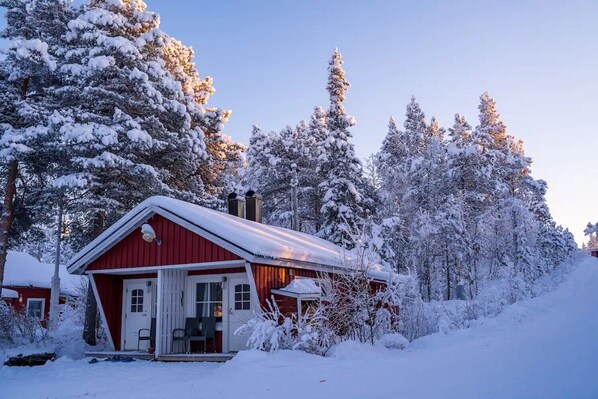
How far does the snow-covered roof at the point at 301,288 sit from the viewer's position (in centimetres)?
1277

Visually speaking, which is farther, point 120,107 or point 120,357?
point 120,107

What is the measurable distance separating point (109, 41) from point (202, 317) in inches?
420

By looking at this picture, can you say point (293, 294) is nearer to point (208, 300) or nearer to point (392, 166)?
point (208, 300)

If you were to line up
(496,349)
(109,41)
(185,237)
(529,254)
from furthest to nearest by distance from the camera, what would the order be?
(529,254), (109,41), (185,237), (496,349)

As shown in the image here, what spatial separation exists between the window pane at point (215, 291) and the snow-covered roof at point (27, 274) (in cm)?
1894

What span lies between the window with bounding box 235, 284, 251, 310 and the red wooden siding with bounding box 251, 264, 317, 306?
1201 millimetres

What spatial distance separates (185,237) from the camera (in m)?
13.7

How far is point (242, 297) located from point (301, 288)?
1.95 meters

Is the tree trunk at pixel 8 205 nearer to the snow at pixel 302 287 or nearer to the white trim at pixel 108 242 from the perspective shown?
the white trim at pixel 108 242

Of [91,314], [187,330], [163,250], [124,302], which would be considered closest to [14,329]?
[91,314]

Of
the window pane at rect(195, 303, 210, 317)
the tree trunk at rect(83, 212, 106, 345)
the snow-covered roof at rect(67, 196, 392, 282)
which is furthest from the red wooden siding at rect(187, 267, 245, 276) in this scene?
the tree trunk at rect(83, 212, 106, 345)

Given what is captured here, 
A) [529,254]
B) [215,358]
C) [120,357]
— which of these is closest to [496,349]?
[215,358]

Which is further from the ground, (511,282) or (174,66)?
(174,66)

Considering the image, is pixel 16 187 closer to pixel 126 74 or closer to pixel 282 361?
pixel 126 74
